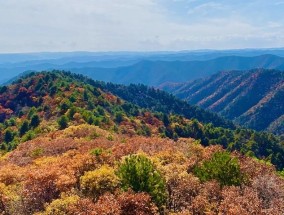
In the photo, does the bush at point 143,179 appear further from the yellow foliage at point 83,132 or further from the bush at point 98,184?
the yellow foliage at point 83,132

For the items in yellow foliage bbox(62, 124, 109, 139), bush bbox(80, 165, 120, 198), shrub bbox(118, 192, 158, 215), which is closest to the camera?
shrub bbox(118, 192, 158, 215)

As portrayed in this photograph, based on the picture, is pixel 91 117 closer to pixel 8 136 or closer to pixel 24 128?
pixel 24 128

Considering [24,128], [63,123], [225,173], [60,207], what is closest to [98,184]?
[60,207]

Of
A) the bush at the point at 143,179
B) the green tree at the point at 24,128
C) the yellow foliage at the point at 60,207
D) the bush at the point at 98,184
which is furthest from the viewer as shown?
the green tree at the point at 24,128

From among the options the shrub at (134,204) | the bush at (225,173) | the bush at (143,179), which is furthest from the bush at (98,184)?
the bush at (225,173)

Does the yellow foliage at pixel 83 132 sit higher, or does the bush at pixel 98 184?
the bush at pixel 98 184

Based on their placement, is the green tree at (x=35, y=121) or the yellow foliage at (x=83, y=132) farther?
the green tree at (x=35, y=121)

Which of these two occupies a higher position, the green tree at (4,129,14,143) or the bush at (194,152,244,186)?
the bush at (194,152,244,186)

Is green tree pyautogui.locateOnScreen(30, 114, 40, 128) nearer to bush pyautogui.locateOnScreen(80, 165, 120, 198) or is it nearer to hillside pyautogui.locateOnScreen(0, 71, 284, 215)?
hillside pyautogui.locateOnScreen(0, 71, 284, 215)

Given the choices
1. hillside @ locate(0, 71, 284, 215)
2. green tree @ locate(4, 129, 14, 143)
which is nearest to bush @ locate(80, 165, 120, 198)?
hillside @ locate(0, 71, 284, 215)

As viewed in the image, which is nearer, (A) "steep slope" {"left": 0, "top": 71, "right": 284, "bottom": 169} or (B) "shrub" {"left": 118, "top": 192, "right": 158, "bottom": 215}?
(B) "shrub" {"left": 118, "top": 192, "right": 158, "bottom": 215}
